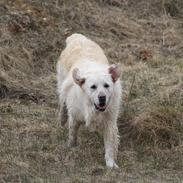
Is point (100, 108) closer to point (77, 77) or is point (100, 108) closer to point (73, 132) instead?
point (77, 77)

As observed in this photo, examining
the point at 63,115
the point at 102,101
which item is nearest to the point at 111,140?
the point at 102,101

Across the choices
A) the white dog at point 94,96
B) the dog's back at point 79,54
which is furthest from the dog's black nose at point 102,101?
the dog's back at point 79,54

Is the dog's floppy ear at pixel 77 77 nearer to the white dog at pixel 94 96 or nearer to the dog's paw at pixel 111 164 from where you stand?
the white dog at pixel 94 96

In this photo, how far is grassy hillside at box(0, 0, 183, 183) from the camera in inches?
328

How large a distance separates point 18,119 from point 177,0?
322 inches

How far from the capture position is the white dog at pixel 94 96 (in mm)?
8249

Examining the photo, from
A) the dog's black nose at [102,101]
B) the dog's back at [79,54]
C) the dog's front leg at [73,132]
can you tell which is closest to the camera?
the dog's black nose at [102,101]

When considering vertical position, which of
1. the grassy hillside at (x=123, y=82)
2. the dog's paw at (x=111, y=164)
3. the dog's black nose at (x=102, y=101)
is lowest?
the grassy hillside at (x=123, y=82)

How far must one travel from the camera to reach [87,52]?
32.0 feet

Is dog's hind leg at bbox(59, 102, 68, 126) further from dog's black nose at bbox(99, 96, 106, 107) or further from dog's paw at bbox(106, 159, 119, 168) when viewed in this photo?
dog's black nose at bbox(99, 96, 106, 107)

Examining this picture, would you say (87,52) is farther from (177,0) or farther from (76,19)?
(177,0)

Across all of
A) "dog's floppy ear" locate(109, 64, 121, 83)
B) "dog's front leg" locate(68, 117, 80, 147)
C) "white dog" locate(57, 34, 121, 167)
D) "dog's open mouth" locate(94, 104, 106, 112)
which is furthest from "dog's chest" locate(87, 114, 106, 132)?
"dog's floppy ear" locate(109, 64, 121, 83)

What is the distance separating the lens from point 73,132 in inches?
361

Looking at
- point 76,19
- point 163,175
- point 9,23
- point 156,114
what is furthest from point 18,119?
point 76,19
